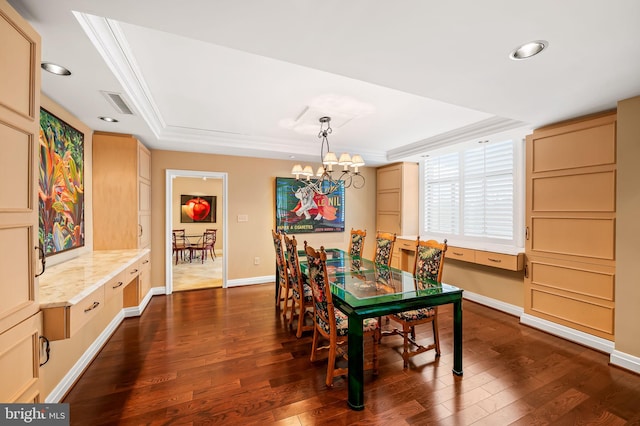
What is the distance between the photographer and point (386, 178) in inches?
228

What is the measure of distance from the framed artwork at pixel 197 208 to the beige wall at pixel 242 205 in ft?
14.6

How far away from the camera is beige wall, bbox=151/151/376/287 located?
4.39 metres

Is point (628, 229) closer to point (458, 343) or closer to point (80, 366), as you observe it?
point (458, 343)

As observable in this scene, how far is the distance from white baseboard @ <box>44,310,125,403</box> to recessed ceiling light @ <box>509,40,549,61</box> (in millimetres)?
3924

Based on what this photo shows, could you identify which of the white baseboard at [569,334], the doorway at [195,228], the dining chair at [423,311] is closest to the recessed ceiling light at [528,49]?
the dining chair at [423,311]

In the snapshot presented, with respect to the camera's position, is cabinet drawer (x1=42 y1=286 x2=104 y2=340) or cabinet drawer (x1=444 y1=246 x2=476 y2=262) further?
cabinet drawer (x1=444 y1=246 x2=476 y2=262)

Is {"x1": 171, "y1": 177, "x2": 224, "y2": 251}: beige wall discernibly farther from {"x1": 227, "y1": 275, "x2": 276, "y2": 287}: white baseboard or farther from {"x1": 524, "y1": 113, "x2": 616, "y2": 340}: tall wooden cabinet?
{"x1": 524, "y1": 113, "x2": 616, "y2": 340}: tall wooden cabinet

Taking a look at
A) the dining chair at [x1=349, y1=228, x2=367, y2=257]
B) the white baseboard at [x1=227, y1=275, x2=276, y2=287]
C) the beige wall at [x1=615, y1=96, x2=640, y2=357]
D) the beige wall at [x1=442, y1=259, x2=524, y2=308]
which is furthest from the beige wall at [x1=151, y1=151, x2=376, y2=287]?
the beige wall at [x1=615, y1=96, x2=640, y2=357]

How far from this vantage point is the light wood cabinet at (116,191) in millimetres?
3249

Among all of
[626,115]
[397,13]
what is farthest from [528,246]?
[397,13]

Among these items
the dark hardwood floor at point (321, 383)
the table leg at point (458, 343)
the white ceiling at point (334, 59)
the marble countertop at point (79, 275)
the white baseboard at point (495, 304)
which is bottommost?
the dark hardwood floor at point (321, 383)

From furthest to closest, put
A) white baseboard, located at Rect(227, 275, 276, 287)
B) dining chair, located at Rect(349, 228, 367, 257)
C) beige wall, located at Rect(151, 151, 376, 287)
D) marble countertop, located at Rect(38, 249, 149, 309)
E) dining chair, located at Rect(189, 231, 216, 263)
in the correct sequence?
dining chair, located at Rect(189, 231, 216, 263) < white baseboard, located at Rect(227, 275, 276, 287) < beige wall, located at Rect(151, 151, 376, 287) < dining chair, located at Rect(349, 228, 367, 257) < marble countertop, located at Rect(38, 249, 149, 309)

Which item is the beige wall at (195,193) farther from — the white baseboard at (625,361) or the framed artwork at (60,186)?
the white baseboard at (625,361)

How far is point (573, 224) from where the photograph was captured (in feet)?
9.36
